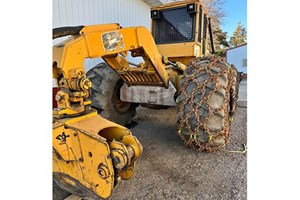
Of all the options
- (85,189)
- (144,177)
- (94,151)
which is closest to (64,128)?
(94,151)

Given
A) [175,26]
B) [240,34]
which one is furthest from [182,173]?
[175,26]

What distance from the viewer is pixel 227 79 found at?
230 centimetres

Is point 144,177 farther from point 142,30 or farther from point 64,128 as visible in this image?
point 142,30

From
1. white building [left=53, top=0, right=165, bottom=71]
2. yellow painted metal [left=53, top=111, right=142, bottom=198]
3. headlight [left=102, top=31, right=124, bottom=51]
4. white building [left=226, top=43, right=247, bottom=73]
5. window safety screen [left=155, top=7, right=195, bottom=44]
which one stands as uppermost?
white building [left=53, top=0, right=165, bottom=71]

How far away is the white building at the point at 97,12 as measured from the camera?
393 centimetres

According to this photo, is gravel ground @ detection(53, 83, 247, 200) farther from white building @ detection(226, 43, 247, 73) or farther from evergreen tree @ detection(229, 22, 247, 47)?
evergreen tree @ detection(229, 22, 247, 47)

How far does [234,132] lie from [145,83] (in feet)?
5.06

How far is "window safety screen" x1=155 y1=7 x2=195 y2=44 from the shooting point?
3.32 m

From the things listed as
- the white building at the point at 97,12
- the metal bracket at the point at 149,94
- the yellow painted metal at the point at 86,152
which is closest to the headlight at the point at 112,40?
the yellow painted metal at the point at 86,152

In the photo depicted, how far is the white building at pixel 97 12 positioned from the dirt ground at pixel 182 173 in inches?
86.7

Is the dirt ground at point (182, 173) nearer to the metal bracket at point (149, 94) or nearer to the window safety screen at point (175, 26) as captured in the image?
the metal bracket at point (149, 94)

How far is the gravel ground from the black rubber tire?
506mm

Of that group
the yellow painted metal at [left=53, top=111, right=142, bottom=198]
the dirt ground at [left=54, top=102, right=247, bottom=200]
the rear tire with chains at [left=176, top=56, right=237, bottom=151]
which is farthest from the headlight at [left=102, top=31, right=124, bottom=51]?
the dirt ground at [left=54, top=102, right=247, bottom=200]

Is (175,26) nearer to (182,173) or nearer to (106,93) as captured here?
(106,93)
